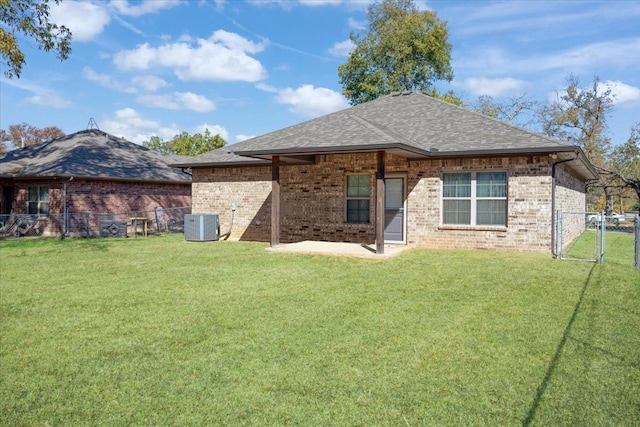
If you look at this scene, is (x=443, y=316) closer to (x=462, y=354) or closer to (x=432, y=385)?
(x=462, y=354)

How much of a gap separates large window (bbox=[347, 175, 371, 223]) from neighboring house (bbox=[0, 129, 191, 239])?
10.6 metres

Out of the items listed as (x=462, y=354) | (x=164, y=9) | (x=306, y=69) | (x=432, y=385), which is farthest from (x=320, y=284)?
(x=306, y=69)

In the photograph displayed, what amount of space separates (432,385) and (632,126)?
4407cm

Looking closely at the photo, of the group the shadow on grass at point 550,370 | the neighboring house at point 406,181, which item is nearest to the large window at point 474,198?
the neighboring house at point 406,181

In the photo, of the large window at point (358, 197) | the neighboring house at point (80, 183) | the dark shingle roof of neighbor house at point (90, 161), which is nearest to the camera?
the large window at point (358, 197)

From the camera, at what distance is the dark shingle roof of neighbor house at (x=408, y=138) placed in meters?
11.4

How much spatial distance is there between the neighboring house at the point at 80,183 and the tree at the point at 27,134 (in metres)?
36.2

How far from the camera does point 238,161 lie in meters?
16.0

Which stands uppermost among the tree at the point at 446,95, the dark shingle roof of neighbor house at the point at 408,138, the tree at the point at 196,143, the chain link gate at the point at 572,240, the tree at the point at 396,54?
the tree at the point at 396,54

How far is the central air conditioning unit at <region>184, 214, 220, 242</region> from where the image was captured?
1586 centimetres

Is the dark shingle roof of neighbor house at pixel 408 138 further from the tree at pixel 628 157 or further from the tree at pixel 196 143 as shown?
the tree at pixel 196 143

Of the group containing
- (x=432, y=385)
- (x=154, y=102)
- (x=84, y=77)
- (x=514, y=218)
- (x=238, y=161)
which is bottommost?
(x=432, y=385)

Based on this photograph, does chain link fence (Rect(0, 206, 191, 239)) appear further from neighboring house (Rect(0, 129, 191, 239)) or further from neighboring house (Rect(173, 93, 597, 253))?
neighboring house (Rect(173, 93, 597, 253))

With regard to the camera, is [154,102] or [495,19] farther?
[154,102]
